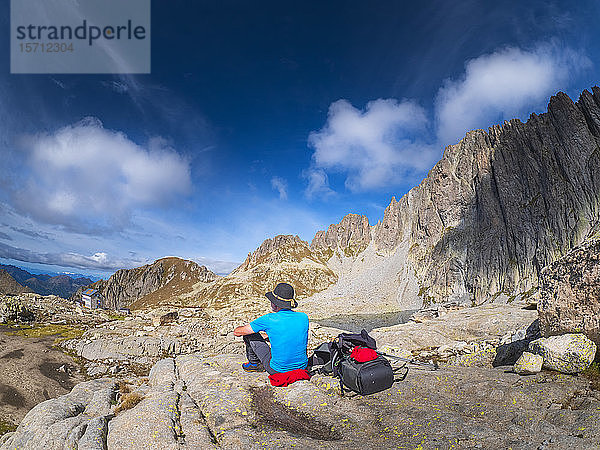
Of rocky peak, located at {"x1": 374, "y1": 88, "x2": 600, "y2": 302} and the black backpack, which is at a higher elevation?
rocky peak, located at {"x1": 374, "y1": 88, "x2": 600, "y2": 302}

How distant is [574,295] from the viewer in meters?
11.5

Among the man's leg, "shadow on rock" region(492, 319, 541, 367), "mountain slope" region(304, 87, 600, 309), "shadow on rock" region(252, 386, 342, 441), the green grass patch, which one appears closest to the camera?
"shadow on rock" region(252, 386, 342, 441)

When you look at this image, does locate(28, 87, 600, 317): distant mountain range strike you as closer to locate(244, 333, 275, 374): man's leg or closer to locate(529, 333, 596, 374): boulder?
locate(529, 333, 596, 374): boulder

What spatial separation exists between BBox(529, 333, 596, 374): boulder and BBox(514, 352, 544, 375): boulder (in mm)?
180

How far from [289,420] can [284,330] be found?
2.75 meters

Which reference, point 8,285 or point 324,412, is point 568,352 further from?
point 8,285

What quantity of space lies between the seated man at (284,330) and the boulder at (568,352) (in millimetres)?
8361

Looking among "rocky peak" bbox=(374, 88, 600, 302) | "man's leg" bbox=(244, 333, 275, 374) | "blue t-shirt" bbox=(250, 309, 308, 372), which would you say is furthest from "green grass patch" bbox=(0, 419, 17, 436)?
"rocky peak" bbox=(374, 88, 600, 302)

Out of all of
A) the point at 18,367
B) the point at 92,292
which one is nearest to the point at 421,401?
the point at 18,367

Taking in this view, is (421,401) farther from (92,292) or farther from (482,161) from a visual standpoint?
(92,292)

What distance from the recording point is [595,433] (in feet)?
20.5

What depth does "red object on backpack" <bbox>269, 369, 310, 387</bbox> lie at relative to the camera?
11.0 metres

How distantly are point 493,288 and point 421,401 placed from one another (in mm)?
141694

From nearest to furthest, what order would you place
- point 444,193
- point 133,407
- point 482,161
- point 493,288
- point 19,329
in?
point 133,407, point 19,329, point 493,288, point 482,161, point 444,193
